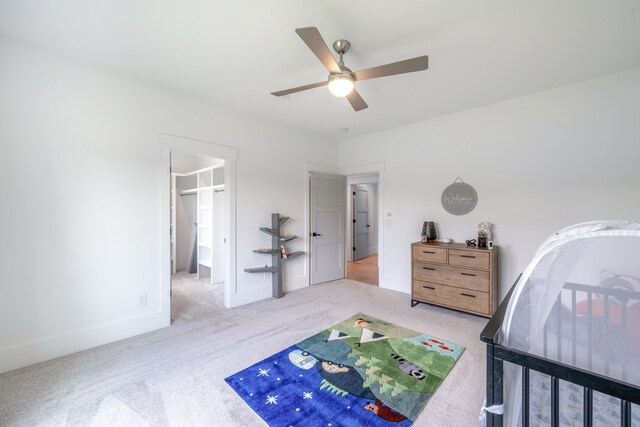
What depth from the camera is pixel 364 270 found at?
5.67 metres

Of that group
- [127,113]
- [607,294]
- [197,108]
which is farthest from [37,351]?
[607,294]

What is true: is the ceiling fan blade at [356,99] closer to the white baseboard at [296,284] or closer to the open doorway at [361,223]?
the white baseboard at [296,284]

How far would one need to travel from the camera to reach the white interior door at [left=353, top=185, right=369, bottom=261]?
6887 millimetres

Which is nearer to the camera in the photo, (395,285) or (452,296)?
(452,296)

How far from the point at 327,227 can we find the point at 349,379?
9.49ft

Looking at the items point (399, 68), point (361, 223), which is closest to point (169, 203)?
point (399, 68)

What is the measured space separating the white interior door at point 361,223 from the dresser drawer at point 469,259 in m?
3.74

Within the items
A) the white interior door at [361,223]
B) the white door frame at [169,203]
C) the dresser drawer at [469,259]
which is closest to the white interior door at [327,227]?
the white door frame at [169,203]

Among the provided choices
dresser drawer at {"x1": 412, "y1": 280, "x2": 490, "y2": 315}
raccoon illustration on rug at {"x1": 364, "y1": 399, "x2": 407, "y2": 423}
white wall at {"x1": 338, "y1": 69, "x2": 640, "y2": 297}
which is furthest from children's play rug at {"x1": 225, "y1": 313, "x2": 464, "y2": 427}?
white wall at {"x1": 338, "y1": 69, "x2": 640, "y2": 297}

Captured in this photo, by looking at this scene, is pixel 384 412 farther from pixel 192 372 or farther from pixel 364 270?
pixel 364 270

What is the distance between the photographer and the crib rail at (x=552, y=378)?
0.87 meters

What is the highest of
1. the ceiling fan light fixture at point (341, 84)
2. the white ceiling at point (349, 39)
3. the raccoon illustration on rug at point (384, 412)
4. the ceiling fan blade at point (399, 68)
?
the white ceiling at point (349, 39)

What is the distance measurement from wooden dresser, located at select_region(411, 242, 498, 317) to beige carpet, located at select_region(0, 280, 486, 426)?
0.19 m

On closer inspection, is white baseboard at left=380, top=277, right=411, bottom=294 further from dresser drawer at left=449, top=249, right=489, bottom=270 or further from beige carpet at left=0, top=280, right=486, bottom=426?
dresser drawer at left=449, top=249, right=489, bottom=270
